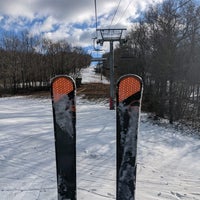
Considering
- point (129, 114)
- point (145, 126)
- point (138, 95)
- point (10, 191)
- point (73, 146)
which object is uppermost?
point (138, 95)

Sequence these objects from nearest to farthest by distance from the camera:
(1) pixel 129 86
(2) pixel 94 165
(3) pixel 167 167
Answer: (1) pixel 129 86, (2) pixel 94 165, (3) pixel 167 167

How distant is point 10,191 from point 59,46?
116ft

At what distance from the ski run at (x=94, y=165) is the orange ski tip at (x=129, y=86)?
1953 mm

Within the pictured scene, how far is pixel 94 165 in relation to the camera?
4.68m

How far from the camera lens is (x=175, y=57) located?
41.4ft

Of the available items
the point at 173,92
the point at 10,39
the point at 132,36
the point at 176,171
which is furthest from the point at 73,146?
the point at 10,39

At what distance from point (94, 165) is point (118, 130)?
2.98m

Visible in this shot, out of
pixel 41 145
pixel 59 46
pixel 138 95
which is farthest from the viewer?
pixel 59 46

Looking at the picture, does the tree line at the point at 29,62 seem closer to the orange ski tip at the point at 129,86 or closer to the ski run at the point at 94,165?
the ski run at the point at 94,165

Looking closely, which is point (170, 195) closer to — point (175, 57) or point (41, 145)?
point (41, 145)

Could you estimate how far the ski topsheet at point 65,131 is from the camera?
1.87 metres

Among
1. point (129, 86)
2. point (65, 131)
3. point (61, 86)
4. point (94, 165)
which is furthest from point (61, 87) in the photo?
point (94, 165)

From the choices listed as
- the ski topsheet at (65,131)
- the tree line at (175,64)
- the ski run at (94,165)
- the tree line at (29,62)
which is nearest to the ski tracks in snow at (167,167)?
the ski run at (94,165)

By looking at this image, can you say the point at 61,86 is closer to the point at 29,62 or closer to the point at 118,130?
the point at 118,130
